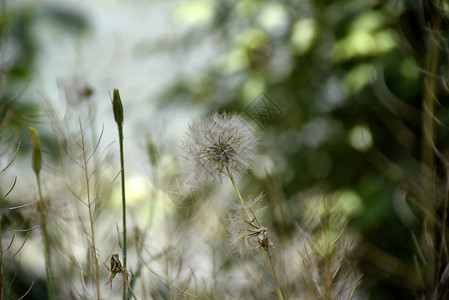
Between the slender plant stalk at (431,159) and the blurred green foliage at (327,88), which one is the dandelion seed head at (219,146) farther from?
the blurred green foliage at (327,88)

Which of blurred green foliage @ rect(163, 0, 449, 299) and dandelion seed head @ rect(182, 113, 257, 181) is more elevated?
blurred green foliage @ rect(163, 0, 449, 299)

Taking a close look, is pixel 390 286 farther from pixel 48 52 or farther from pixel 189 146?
pixel 48 52

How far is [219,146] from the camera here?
10.7 inches

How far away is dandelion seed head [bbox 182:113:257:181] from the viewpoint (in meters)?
0.26

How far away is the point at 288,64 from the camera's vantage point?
1.13 metres

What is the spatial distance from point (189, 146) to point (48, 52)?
3.60ft

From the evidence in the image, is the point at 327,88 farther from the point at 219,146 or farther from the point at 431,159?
the point at 219,146

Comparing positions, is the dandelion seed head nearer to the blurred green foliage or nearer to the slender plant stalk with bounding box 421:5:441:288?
the slender plant stalk with bounding box 421:5:441:288

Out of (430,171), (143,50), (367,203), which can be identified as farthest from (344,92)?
(430,171)

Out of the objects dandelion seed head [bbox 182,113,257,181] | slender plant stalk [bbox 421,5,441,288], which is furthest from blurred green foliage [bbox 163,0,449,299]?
dandelion seed head [bbox 182,113,257,181]

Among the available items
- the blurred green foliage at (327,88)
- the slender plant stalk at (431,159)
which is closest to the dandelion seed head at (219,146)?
the slender plant stalk at (431,159)

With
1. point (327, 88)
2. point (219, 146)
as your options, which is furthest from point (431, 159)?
point (327, 88)

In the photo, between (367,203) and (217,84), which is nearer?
(367,203)

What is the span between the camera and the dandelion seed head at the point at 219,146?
26 centimetres
